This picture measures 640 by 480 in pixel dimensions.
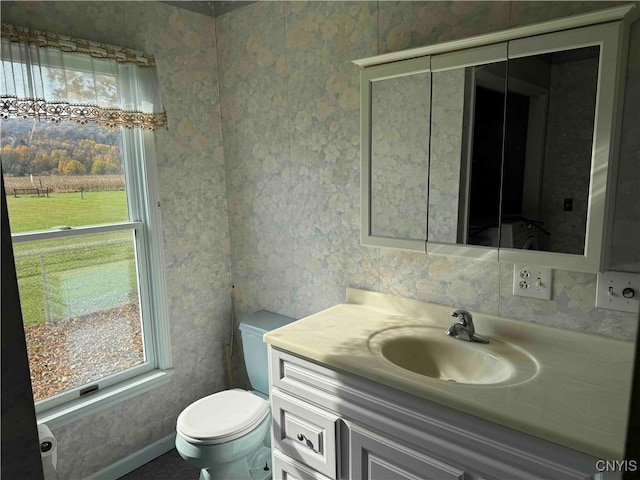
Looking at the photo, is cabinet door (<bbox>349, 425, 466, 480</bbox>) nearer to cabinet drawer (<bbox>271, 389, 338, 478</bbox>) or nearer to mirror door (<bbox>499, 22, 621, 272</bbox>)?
cabinet drawer (<bbox>271, 389, 338, 478</bbox>)

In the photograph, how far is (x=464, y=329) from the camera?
1.56 metres

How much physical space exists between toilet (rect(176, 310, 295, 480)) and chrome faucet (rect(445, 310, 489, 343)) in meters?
0.94

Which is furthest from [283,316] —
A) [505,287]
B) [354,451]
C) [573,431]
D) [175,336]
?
[573,431]

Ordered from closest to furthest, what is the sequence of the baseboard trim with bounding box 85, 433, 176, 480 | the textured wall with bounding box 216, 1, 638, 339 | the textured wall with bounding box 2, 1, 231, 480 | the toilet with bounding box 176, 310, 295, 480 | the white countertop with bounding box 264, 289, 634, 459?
the white countertop with bounding box 264, 289, 634, 459
the textured wall with bounding box 216, 1, 638, 339
the toilet with bounding box 176, 310, 295, 480
the textured wall with bounding box 2, 1, 231, 480
the baseboard trim with bounding box 85, 433, 176, 480

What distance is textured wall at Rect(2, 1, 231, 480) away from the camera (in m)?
2.03

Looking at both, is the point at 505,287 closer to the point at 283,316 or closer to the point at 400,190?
the point at 400,190

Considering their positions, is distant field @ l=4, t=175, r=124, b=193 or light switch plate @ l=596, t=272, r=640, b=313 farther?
distant field @ l=4, t=175, r=124, b=193

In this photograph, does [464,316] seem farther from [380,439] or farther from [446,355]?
[380,439]

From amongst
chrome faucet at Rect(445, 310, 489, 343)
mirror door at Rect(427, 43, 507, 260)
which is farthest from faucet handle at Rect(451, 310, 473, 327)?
mirror door at Rect(427, 43, 507, 260)

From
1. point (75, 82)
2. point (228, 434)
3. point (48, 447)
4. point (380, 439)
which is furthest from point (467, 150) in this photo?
point (48, 447)

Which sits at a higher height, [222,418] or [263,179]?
[263,179]

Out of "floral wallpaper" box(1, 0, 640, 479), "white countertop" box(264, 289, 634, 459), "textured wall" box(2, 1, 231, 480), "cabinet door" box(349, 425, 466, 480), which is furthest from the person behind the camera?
"textured wall" box(2, 1, 231, 480)

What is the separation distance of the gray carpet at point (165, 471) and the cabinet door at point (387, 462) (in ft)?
3.84

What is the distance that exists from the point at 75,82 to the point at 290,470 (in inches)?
72.4
